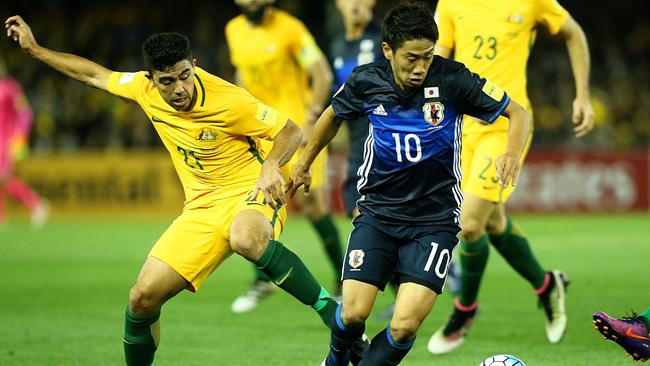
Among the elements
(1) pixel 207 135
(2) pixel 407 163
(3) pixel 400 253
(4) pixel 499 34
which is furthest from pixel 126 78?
(4) pixel 499 34

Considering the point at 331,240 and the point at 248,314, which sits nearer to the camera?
the point at 248,314

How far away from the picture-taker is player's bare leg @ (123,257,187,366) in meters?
5.53

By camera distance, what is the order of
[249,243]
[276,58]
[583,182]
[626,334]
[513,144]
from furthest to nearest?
[583,182], [276,58], [249,243], [626,334], [513,144]

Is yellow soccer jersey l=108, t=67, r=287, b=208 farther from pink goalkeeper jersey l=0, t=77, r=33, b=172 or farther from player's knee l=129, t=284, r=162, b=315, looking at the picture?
pink goalkeeper jersey l=0, t=77, r=33, b=172

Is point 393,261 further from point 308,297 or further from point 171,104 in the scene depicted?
point 171,104

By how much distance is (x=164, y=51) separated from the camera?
18.2 ft

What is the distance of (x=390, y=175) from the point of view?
540 cm

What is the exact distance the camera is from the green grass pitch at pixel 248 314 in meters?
6.65

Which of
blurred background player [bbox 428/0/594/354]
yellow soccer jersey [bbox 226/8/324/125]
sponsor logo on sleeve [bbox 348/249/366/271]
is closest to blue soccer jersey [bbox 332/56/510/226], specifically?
sponsor logo on sleeve [bbox 348/249/366/271]

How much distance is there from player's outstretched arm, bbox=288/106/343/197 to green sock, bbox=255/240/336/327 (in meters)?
0.49

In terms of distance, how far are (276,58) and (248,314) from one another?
2214mm

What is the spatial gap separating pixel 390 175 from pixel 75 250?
9.24m

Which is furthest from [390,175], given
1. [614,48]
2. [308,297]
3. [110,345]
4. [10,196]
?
[614,48]

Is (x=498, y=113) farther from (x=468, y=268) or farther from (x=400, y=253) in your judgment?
(x=468, y=268)
